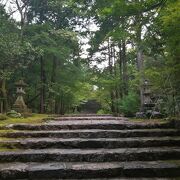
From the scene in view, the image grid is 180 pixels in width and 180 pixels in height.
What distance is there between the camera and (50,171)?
12.3ft

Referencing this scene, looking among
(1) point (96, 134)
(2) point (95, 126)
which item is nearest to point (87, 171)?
(1) point (96, 134)

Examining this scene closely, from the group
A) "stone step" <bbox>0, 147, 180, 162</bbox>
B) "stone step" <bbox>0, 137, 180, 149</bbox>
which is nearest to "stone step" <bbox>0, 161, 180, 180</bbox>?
"stone step" <bbox>0, 147, 180, 162</bbox>

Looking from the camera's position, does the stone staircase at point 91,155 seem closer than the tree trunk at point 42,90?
Yes

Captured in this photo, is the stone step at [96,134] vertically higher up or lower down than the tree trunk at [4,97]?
lower down

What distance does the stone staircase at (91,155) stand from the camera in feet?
12.4

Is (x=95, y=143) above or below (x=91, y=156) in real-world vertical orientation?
above

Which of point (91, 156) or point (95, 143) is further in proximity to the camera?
point (95, 143)

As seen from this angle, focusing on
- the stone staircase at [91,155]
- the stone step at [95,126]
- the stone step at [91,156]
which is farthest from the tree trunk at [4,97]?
the stone step at [91,156]

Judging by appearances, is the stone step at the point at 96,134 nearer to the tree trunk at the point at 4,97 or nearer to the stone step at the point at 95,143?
the stone step at the point at 95,143

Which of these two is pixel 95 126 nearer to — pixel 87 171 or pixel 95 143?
pixel 95 143

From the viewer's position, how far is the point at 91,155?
4301 millimetres

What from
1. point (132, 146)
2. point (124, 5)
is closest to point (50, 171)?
point (132, 146)

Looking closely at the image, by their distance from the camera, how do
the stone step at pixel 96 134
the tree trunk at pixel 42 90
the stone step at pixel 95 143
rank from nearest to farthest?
the stone step at pixel 95 143
the stone step at pixel 96 134
the tree trunk at pixel 42 90

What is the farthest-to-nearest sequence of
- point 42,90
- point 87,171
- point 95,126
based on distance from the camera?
point 42,90 → point 95,126 → point 87,171
